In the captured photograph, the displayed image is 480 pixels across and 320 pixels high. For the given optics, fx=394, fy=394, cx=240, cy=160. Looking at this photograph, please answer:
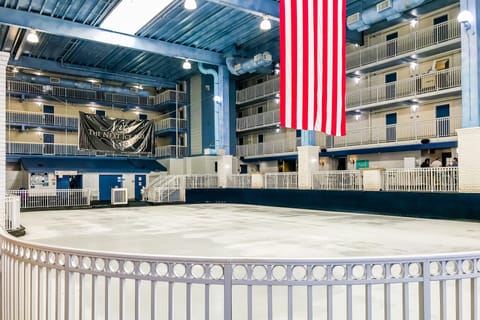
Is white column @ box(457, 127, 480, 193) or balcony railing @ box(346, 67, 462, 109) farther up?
balcony railing @ box(346, 67, 462, 109)

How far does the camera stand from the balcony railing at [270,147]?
91.9 feet

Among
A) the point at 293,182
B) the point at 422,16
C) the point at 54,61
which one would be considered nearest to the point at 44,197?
A: the point at 54,61

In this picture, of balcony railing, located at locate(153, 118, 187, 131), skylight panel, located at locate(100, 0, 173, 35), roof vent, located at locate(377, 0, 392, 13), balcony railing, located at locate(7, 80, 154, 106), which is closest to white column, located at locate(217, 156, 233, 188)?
balcony railing, located at locate(153, 118, 187, 131)

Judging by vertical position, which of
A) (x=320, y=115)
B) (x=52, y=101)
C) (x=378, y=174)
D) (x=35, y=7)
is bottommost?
(x=378, y=174)

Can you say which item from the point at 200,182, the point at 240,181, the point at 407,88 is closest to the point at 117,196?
the point at 200,182

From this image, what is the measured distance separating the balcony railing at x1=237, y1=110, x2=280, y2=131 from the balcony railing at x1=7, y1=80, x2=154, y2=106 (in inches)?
329

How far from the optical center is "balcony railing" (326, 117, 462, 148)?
19.7 metres

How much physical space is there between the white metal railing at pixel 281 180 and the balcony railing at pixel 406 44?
7.82m

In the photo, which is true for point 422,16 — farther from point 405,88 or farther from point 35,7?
point 35,7

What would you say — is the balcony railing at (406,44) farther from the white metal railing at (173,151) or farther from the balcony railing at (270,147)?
the white metal railing at (173,151)

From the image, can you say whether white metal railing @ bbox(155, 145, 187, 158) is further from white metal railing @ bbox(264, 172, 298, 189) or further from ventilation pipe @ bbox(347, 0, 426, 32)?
ventilation pipe @ bbox(347, 0, 426, 32)

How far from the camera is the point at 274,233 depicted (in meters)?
10.6

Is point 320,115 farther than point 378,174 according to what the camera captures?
No

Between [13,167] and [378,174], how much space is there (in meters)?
24.8
